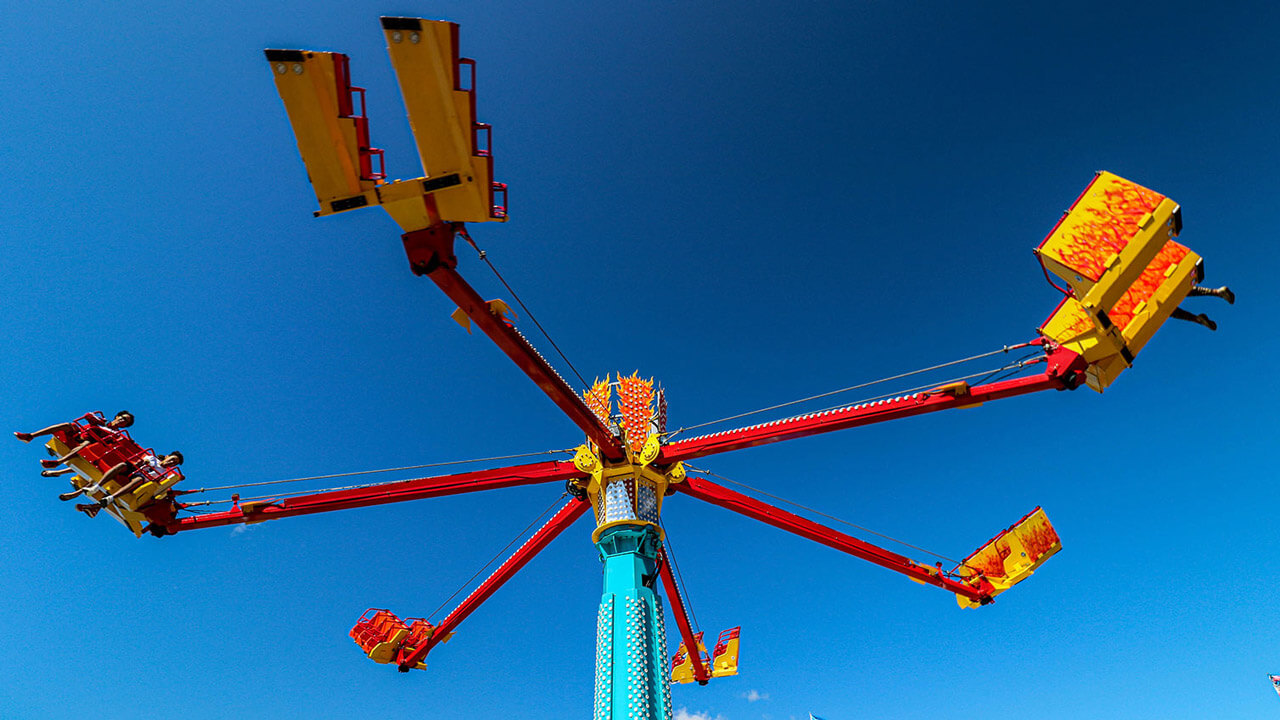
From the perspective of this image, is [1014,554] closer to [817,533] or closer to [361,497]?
[817,533]

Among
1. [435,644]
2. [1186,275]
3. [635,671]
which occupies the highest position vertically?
[1186,275]

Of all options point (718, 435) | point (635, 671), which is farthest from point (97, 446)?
point (718, 435)

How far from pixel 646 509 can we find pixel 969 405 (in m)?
5.76

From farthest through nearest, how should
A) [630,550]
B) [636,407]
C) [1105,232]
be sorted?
[636,407] → [630,550] → [1105,232]

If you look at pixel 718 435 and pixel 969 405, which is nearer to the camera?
pixel 969 405

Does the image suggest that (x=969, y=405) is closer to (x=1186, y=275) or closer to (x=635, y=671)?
(x=1186, y=275)

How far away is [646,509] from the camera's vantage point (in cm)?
1160

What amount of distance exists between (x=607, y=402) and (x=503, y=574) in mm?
4385

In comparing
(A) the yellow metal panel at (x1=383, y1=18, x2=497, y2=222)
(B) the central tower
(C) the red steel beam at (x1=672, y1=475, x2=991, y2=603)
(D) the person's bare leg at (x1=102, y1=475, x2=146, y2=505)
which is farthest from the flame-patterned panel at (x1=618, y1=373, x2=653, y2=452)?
(D) the person's bare leg at (x1=102, y1=475, x2=146, y2=505)

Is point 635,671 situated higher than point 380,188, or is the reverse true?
point 380,188

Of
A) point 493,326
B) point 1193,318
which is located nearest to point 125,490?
point 493,326

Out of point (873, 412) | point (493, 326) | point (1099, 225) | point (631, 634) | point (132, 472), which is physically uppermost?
point (1099, 225)

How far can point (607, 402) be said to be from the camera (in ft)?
43.2

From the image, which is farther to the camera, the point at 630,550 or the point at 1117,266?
the point at 630,550
